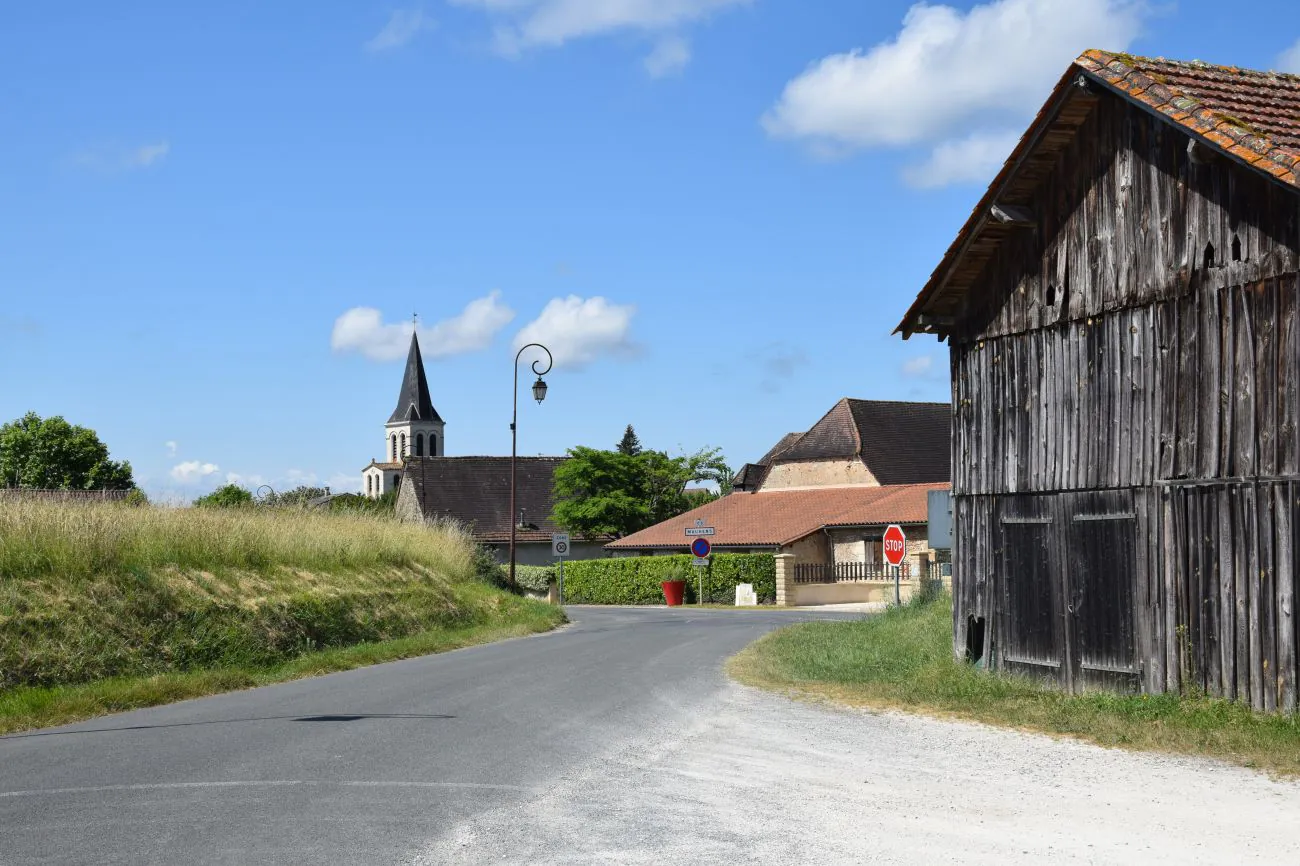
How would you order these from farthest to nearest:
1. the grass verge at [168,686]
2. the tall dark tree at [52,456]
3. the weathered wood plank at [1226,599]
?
the tall dark tree at [52,456], the grass verge at [168,686], the weathered wood plank at [1226,599]

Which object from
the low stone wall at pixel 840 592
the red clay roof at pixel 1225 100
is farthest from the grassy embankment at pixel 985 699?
the low stone wall at pixel 840 592

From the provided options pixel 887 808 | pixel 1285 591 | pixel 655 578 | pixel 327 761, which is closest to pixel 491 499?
pixel 655 578

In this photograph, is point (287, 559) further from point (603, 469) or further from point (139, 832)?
point (603, 469)

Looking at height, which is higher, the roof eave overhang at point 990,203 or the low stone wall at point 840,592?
the roof eave overhang at point 990,203

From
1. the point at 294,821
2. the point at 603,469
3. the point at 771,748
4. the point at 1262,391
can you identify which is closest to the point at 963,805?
the point at 771,748

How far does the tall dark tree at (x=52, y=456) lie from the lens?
89.3 metres

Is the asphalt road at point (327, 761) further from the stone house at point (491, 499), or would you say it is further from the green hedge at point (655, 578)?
the stone house at point (491, 499)

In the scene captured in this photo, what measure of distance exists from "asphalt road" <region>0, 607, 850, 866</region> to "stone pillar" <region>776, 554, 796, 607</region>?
32304 mm

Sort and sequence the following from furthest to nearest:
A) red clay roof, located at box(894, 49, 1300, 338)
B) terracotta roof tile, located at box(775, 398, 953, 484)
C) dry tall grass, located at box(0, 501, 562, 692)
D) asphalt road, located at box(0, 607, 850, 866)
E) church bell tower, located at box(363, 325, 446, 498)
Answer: church bell tower, located at box(363, 325, 446, 498) → terracotta roof tile, located at box(775, 398, 953, 484) → dry tall grass, located at box(0, 501, 562, 692) → red clay roof, located at box(894, 49, 1300, 338) → asphalt road, located at box(0, 607, 850, 866)

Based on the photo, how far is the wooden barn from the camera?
12062mm

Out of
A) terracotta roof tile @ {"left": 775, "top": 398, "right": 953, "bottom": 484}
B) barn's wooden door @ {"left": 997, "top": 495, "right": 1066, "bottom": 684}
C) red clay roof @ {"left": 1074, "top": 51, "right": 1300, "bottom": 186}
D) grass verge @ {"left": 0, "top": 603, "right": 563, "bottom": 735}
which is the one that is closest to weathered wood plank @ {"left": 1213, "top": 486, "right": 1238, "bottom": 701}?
barn's wooden door @ {"left": 997, "top": 495, "right": 1066, "bottom": 684}

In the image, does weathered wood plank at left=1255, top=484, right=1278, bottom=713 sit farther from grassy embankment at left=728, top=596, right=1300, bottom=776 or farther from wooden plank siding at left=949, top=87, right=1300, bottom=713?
grassy embankment at left=728, top=596, right=1300, bottom=776

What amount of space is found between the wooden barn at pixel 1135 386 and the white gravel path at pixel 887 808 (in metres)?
2.67

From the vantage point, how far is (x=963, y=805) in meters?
8.45
